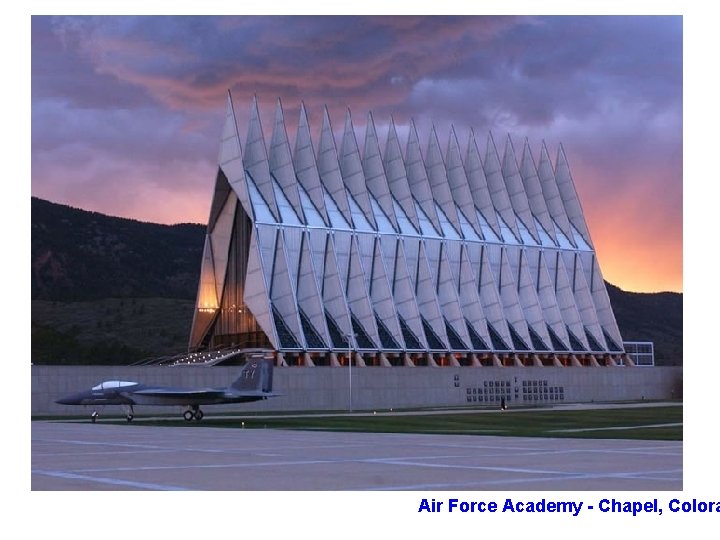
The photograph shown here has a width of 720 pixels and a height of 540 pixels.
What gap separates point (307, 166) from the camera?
90.1m

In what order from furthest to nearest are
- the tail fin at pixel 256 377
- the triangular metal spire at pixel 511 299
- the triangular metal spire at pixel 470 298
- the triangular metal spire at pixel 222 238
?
the triangular metal spire at pixel 511 299 < the triangular metal spire at pixel 470 298 < the triangular metal spire at pixel 222 238 < the tail fin at pixel 256 377

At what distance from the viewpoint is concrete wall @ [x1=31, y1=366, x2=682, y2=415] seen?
67.4 meters

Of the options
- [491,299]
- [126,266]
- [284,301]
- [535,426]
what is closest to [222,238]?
[284,301]

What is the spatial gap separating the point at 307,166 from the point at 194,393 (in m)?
40.1

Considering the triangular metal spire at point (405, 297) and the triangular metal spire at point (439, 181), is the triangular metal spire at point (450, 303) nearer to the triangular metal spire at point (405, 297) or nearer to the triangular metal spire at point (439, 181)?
the triangular metal spire at point (405, 297)

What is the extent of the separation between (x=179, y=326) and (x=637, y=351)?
58.1 meters

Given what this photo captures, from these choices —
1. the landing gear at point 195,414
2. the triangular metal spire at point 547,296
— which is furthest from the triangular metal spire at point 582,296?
the landing gear at point 195,414

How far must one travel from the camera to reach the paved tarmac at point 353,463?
65.3ft

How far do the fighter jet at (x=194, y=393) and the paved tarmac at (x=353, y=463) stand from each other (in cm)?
1548

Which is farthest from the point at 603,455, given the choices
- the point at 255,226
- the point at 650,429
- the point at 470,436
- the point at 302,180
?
the point at 302,180

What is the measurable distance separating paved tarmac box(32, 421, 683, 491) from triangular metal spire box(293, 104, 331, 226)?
53.0 m

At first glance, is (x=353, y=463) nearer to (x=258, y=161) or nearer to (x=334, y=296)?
(x=334, y=296)

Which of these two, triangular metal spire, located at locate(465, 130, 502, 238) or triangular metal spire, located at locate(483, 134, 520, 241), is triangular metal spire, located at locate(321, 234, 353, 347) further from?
triangular metal spire, located at locate(483, 134, 520, 241)
